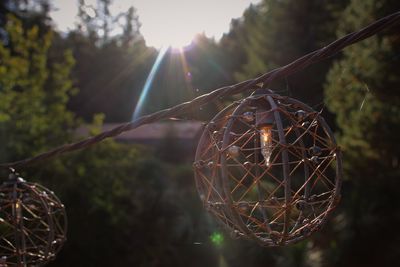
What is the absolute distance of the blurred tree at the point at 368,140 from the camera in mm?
5062

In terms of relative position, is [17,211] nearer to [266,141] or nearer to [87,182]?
[266,141]

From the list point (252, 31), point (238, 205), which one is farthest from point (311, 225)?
point (252, 31)

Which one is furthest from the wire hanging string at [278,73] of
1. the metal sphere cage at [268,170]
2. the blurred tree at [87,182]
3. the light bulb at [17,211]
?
the blurred tree at [87,182]

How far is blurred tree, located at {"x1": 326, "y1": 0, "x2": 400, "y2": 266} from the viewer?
5062 millimetres

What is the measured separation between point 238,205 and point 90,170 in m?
6.19

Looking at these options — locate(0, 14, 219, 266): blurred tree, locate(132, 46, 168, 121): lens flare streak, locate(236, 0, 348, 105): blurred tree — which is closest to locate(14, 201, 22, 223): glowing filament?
locate(0, 14, 219, 266): blurred tree

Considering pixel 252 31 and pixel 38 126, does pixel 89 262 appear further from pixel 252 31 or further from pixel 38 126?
pixel 252 31

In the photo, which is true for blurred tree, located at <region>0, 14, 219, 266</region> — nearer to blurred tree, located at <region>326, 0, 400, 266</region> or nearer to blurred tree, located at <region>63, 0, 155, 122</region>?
blurred tree, located at <region>326, 0, 400, 266</region>

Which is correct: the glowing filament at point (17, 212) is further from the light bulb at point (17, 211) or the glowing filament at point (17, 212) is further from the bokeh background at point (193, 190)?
the bokeh background at point (193, 190)

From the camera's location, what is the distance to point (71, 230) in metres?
6.58

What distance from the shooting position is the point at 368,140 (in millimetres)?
5969

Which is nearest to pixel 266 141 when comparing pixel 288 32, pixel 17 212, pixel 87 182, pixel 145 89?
pixel 17 212

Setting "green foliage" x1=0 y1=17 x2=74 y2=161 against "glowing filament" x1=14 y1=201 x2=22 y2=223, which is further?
"green foliage" x1=0 y1=17 x2=74 y2=161

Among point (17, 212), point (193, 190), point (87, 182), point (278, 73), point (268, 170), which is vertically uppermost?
point (278, 73)
